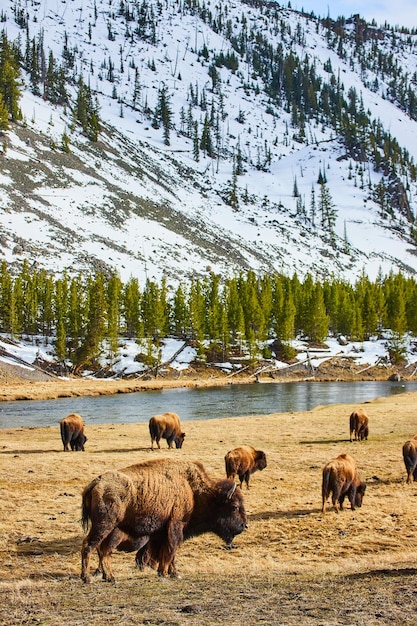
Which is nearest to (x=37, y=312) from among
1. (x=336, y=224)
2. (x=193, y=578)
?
(x=193, y=578)

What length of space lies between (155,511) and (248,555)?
238cm

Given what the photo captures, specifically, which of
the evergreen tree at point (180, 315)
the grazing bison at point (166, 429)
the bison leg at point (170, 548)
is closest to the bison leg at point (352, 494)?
the bison leg at point (170, 548)

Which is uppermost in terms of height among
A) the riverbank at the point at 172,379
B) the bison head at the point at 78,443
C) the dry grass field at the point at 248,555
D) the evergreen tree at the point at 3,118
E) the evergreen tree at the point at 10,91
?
the evergreen tree at the point at 10,91

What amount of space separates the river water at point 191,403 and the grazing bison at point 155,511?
26395 millimetres

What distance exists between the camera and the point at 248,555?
10547mm

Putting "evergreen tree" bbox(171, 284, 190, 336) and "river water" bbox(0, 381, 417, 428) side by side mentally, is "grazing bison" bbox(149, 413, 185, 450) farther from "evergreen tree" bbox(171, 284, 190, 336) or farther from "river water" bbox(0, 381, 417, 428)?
"evergreen tree" bbox(171, 284, 190, 336)

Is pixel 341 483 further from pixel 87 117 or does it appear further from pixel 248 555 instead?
pixel 87 117

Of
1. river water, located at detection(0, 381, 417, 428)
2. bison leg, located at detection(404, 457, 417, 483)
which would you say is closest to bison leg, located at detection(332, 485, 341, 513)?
bison leg, located at detection(404, 457, 417, 483)

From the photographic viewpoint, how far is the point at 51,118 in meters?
148

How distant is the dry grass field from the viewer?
672 cm

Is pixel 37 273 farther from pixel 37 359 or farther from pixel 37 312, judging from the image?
pixel 37 359

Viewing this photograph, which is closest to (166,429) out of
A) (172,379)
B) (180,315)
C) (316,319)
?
(172,379)

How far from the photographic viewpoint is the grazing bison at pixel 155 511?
8844 mm

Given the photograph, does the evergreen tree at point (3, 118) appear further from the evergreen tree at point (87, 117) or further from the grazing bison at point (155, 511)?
the grazing bison at point (155, 511)
